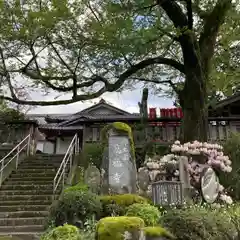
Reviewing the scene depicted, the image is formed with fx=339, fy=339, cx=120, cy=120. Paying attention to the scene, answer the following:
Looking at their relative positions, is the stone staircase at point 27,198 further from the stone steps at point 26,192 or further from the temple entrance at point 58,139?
the temple entrance at point 58,139

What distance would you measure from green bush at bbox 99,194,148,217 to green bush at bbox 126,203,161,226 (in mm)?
414

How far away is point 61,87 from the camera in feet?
43.8

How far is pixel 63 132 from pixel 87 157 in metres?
10.4

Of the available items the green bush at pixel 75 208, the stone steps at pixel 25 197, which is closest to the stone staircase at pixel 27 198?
the stone steps at pixel 25 197

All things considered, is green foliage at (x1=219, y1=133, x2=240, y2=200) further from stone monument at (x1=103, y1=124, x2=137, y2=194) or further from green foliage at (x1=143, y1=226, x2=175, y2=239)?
green foliage at (x1=143, y1=226, x2=175, y2=239)

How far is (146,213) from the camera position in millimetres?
6828

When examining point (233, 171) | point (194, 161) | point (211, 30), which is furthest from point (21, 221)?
point (211, 30)

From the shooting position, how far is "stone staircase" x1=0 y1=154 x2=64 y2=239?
9078 millimetres

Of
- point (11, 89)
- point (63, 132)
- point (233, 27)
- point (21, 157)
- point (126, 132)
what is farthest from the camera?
point (63, 132)

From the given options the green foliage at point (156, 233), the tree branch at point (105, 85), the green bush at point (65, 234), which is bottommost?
the green bush at point (65, 234)

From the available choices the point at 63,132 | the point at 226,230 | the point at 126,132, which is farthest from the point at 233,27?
the point at 63,132

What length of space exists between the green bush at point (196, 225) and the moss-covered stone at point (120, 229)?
123 centimetres

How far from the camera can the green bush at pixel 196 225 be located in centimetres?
560

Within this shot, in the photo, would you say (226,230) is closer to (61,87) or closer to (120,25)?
(120,25)
